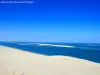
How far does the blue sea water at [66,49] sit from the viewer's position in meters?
2.35

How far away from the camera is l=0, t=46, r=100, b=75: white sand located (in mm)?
1968

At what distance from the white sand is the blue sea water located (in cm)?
10

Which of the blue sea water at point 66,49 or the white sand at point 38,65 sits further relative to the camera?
the blue sea water at point 66,49

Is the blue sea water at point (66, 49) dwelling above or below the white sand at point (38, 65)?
above

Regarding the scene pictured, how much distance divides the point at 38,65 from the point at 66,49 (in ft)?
1.59

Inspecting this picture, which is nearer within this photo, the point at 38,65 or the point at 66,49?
the point at 38,65

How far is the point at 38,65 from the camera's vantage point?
6.95ft

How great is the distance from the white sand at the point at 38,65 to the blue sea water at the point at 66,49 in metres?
0.10

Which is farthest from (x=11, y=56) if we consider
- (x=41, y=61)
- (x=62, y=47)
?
(x=62, y=47)

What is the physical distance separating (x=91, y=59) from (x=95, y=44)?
0.45 metres

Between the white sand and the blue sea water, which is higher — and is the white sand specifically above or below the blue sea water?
below

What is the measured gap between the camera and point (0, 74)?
1.83 m

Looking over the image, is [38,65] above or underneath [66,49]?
underneath

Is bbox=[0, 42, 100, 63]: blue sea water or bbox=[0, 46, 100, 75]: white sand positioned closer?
bbox=[0, 46, 100, 75]: white sand
